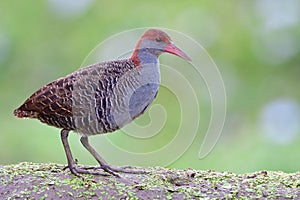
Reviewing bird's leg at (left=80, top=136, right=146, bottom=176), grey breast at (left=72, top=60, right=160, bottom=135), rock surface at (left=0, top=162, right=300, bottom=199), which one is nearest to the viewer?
rock surface at (left=0, top=162, right=300, bottom=199)

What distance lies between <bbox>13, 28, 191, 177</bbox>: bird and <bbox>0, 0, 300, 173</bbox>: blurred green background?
301 cm

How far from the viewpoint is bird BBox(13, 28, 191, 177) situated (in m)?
2.83

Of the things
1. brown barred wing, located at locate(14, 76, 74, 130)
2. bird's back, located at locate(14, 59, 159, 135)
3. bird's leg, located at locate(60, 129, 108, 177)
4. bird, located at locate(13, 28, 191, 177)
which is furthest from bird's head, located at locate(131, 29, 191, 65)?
bird's leg, located at locate(60, 129, 108, 177)

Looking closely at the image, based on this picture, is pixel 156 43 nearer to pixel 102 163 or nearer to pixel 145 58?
pixel 145 58

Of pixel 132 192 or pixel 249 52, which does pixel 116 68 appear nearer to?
pixel 132 192

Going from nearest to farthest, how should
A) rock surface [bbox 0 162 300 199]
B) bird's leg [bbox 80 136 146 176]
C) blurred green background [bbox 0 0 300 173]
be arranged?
rock surface [bbox 0 162 300 199], bird's leg [bbox 80 136 146 176], blurred green background [bbox 0 0 300 173]

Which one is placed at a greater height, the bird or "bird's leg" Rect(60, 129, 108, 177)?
the bird

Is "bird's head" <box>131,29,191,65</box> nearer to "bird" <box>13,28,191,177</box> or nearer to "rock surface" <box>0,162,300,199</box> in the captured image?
"bird" <box>13,28,191,177</box>

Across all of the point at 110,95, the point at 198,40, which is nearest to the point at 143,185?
the point at 110,95

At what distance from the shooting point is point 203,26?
261 inches

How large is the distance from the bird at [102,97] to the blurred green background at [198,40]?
301 cm

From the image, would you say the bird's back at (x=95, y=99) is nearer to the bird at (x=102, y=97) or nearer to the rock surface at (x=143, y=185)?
the bird at (x=102, y=97)

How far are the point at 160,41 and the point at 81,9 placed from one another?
4021 millimetres

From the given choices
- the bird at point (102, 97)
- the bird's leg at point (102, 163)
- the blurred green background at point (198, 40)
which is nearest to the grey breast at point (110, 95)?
the bird at point (102, 97)
